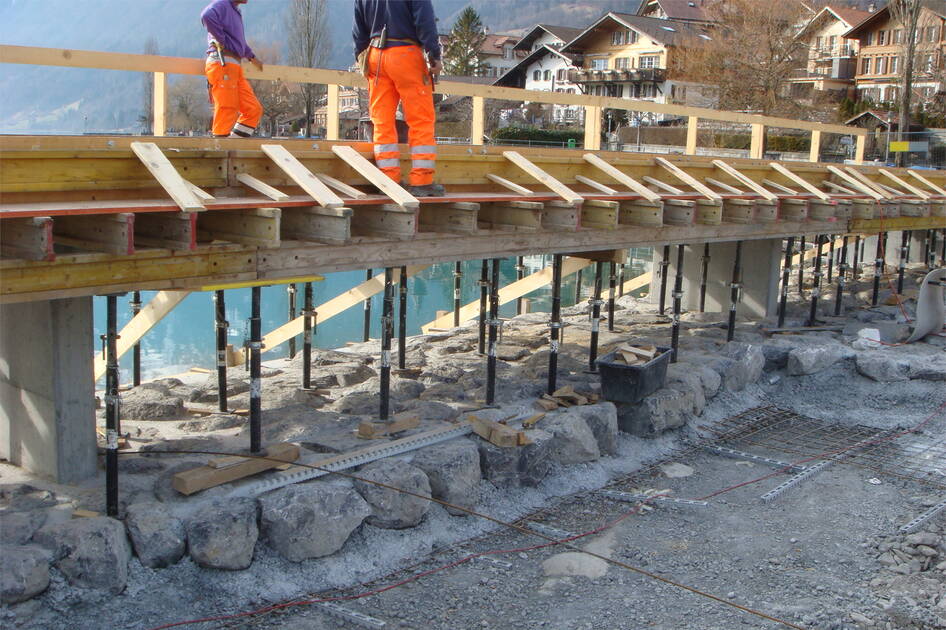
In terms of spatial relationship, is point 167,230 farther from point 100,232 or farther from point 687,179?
point 687,179

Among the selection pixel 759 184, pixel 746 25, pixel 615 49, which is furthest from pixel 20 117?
pixel 759 184

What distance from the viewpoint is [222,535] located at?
272 inches

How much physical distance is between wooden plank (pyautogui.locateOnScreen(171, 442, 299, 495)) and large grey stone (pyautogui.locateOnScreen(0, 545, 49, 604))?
4.08 ft

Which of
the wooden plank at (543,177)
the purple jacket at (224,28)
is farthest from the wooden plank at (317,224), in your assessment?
the wooden plank at (543,177)

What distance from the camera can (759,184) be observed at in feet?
45.0

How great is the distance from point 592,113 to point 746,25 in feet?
141

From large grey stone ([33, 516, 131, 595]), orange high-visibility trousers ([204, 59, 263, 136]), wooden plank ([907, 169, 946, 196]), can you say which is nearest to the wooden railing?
orange high-visibility trousers ([204, 59, 263, 136])

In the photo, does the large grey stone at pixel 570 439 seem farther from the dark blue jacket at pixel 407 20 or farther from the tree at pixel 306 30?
the tree at pixel 306 30

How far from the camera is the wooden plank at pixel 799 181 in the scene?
13.4 metres

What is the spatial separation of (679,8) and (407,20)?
79423 millimetres

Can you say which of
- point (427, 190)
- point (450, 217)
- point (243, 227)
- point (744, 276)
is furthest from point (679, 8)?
point (243, 227)

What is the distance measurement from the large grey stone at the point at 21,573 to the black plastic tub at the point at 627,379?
21.4 feet

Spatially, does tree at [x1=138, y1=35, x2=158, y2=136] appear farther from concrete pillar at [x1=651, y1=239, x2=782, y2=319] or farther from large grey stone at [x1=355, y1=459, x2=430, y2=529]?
concrete pillar at [x1=651, y1=239, x2=782, y2=319]

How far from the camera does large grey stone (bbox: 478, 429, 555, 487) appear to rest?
9.16 metres
